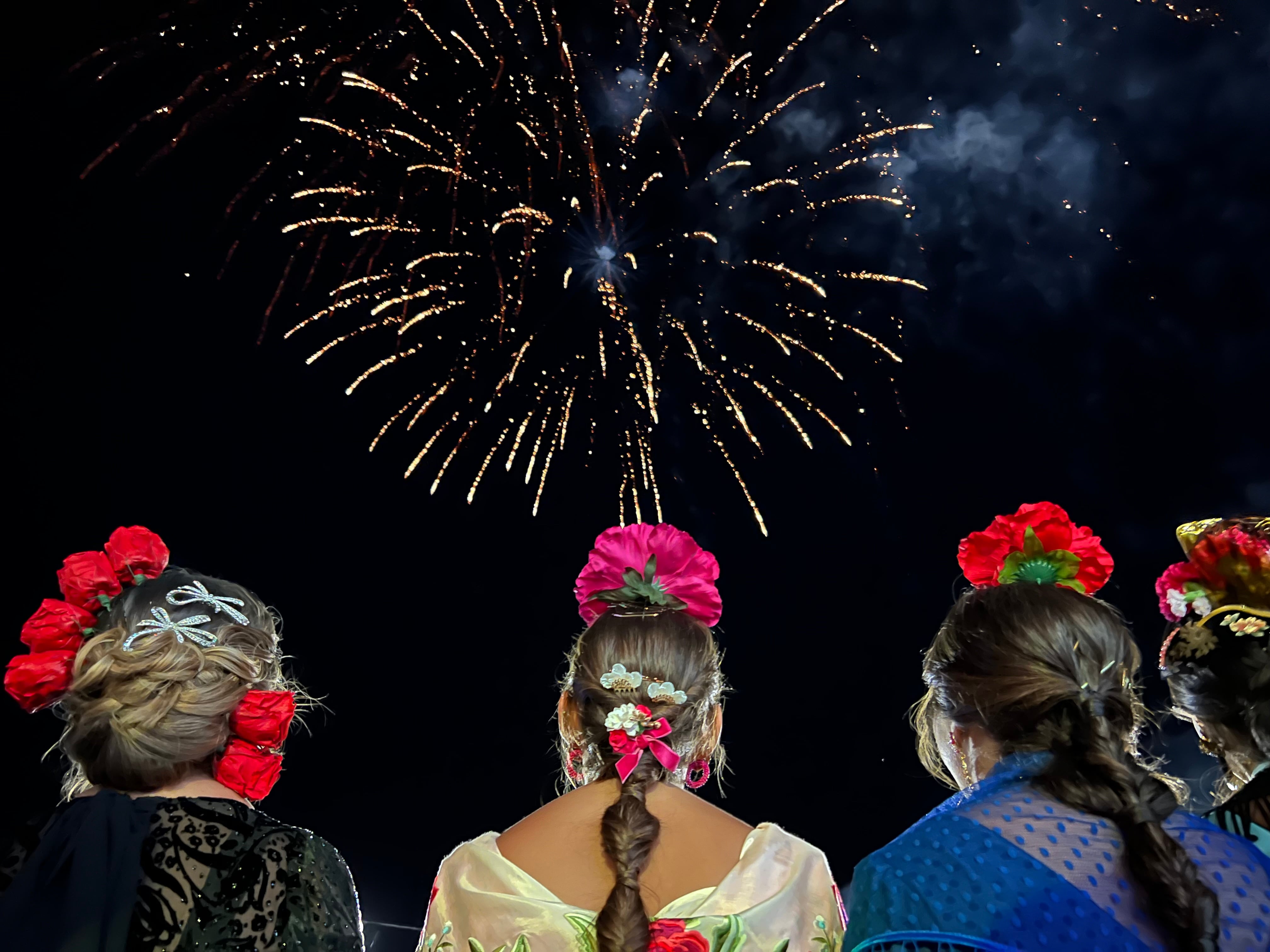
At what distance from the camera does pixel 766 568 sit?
10.3 metres

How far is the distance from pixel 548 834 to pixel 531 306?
25.5ft

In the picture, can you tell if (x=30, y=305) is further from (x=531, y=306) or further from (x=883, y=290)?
(x=883, y=290)

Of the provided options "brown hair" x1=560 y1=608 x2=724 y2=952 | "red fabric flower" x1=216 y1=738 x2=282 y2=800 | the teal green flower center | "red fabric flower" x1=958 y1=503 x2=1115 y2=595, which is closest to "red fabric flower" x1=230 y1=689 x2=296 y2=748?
"red fabric flower" x1=216 y1=738 x2=282 y2=800

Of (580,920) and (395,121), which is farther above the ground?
(395,121)

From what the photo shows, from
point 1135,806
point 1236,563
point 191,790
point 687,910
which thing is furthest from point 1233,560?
point 191,790

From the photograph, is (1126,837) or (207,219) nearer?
(1126,837)

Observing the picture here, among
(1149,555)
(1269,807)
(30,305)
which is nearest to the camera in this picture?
(1269,807)

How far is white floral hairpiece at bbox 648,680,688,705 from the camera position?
249 centimetres

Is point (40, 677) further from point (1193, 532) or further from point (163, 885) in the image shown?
point (1193, 532)

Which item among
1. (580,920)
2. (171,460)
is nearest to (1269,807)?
(580,920)

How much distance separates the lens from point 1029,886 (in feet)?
5.91

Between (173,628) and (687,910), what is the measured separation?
1356 mm

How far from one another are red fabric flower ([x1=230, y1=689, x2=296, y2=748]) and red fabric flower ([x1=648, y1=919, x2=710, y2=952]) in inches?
38.8

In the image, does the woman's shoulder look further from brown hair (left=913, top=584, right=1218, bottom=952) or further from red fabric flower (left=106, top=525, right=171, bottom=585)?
brown hair (left=913, top=584, right=1218, bottom=952)
